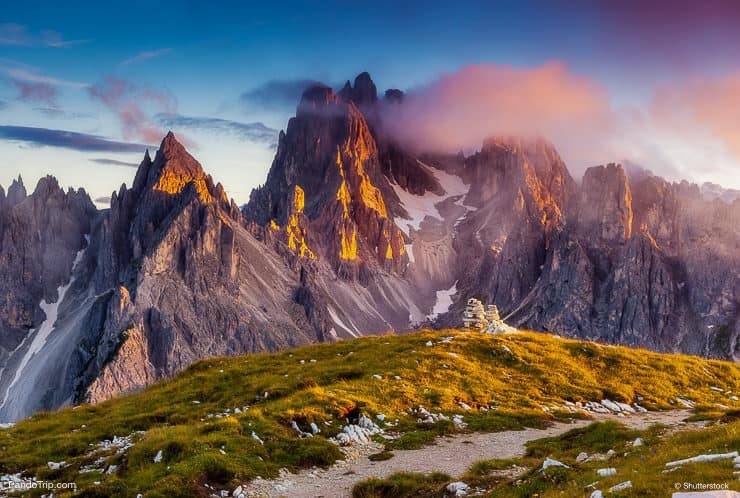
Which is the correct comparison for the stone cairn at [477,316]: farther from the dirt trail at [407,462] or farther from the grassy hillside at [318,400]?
the dirt trail at [407,462]

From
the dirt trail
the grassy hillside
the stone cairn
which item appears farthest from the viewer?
the stone cairn

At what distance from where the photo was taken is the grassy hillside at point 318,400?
22562mm

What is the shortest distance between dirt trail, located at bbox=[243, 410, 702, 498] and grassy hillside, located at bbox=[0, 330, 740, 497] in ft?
2.75

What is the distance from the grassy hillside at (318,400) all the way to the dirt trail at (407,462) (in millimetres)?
838

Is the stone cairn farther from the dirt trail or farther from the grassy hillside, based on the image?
the dirt trail

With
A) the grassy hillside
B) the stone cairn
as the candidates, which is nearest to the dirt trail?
the grassy hillside

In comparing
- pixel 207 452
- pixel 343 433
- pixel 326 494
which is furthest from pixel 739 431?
pixel 207 452

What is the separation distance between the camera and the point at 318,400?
2884 cm

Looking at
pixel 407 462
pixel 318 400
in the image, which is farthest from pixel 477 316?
pixel 407 462

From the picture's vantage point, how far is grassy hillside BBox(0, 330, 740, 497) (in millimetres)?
22562

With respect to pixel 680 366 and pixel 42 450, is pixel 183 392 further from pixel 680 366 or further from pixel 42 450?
pixel 680 366

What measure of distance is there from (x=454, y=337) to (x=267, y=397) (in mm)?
15406

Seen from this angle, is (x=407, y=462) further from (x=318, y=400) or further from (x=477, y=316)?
(x=477, y=316)

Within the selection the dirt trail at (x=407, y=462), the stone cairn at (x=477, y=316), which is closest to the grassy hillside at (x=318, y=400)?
the dirt trail at (x=407, y=462)
